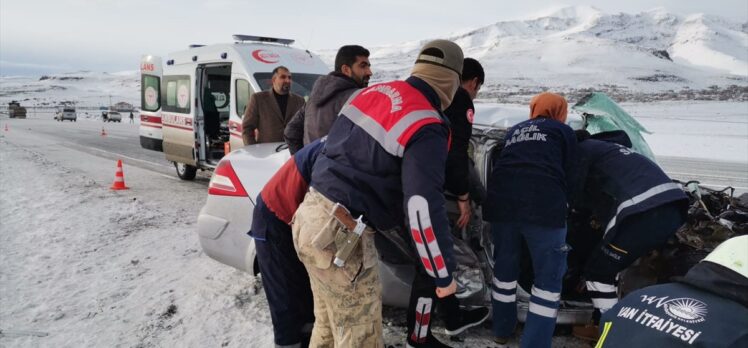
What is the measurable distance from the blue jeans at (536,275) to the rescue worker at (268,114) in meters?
3.72

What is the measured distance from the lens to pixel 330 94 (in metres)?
3.44

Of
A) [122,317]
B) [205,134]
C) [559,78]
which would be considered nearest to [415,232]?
[122,317]

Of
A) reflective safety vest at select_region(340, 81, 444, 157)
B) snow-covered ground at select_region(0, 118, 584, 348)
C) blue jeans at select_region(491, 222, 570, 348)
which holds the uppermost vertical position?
reflective safety vest at select_region(340, 81, 444, 157)

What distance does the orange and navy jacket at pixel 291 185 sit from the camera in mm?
2359

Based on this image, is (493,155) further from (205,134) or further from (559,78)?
(559,78)

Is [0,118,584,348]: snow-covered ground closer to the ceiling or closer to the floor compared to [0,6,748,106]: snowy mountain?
closer to the floor

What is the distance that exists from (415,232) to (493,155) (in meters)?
1.61

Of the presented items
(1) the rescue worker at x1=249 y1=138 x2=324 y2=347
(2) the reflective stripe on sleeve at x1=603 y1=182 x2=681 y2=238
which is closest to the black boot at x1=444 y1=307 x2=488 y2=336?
(1) the rescue worker at x1=249 y1=138 x2=324 y2=347

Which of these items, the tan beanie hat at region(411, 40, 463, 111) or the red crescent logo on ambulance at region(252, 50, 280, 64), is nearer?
the tan beanie hat at region(411, 40, 463, 111)

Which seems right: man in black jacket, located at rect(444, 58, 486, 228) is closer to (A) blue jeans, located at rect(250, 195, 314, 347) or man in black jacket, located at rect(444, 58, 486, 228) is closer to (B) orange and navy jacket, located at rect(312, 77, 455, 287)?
(B) orange and navy jacket, located at rect(312, 77, 455, 287)

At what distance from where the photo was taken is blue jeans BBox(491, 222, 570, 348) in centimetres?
286

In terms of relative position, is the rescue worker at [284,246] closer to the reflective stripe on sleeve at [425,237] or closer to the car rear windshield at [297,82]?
the reflective stripe on sleeve at [425,237]

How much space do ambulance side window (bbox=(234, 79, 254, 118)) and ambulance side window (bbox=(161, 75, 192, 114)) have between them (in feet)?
4.59

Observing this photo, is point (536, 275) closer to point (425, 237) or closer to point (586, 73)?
point (425, 237)
